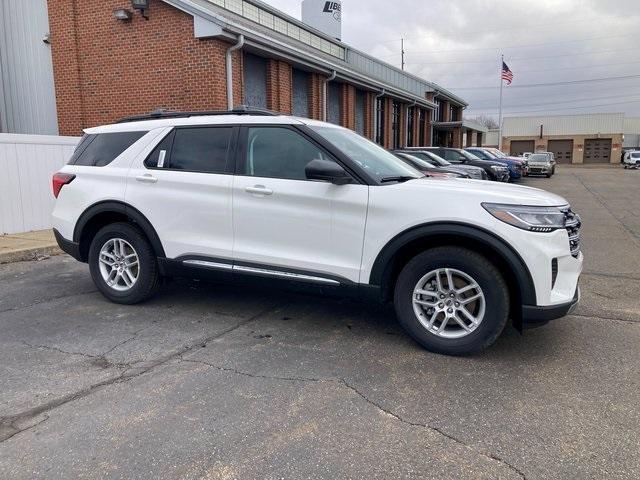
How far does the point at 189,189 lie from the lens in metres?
4.89

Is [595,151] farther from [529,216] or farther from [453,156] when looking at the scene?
[529,216]

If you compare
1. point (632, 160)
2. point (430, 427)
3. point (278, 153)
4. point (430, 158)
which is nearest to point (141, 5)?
point (278, 153)

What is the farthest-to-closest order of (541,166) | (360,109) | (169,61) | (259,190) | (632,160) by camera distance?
(632,160) < (541,166) < (360,109) < (169,61) < (259,190)

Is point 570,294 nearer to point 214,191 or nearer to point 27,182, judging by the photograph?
point 214,191

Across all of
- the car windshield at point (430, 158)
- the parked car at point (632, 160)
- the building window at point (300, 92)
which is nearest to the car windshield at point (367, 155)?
the building window at point (300, 92)

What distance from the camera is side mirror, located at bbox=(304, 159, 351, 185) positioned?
4098 millimetres

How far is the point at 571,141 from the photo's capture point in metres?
66.8

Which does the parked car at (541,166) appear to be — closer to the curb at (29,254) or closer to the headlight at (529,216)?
the curb at (29,254)

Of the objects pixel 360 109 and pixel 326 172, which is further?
pixel 360 109

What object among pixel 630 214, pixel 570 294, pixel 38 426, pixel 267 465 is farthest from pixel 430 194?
pixel 630 214

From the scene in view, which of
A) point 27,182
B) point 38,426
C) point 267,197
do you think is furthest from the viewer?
point 27,182

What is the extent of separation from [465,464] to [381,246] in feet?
6.00

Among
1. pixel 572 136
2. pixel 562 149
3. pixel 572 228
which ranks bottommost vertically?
pixel 572 228

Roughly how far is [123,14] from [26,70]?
379cm
